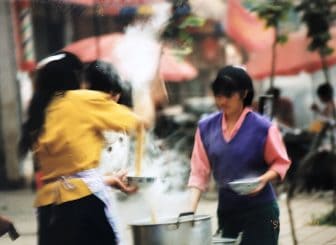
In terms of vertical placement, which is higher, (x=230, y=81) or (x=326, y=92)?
(x=230, y=81)

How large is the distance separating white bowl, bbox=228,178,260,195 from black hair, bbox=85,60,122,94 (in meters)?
0.97

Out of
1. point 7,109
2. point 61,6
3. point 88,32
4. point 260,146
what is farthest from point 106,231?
point 88,32

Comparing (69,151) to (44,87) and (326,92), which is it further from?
(326,92)

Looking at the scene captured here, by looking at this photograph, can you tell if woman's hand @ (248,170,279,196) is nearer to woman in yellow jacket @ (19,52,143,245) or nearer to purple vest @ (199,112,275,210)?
purple vest @ (199,112,275,210)

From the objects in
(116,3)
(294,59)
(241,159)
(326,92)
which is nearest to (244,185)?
(241,159)

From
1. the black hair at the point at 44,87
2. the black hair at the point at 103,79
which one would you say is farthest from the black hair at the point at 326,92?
the black hair at the point at 44,87

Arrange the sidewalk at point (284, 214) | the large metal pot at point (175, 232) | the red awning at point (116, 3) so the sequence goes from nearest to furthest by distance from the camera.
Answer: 1. the large metal pot at point (175, 232)
2. the sidewalk at point (284, 214)
3. the red awning at point (116, 3)

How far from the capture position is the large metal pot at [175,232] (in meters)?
3.37

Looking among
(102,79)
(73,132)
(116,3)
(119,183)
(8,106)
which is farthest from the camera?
(8,106)

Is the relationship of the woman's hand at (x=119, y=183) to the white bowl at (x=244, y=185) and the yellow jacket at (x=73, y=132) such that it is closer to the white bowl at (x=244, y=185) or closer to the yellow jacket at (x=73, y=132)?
the yellow jacket at (x=73, y=132)

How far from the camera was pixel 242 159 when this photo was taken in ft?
12.7

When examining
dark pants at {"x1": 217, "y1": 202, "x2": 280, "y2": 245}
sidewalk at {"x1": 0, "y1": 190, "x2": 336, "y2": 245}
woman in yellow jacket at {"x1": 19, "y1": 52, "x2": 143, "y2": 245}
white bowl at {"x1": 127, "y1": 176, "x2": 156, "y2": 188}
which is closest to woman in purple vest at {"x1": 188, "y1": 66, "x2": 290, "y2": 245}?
dark pants at {"x1": 217, "y1": 202, "x2": 280, "y2": 245}

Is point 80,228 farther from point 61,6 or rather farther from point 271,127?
point 61,6

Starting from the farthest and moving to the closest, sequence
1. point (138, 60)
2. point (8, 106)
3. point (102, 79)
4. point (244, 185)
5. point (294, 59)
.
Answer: point (8, 106), point (294, 59), point (138, 60), point (102, 79), point (244, 185)
